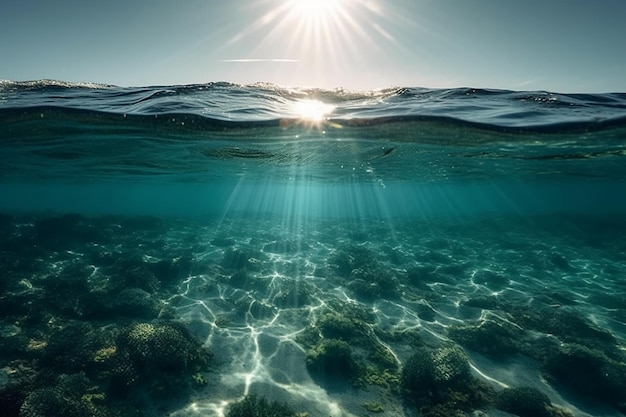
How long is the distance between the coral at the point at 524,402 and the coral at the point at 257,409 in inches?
231

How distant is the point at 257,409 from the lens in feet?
25.2

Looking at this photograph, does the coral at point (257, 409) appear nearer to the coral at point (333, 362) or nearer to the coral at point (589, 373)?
the coral at point (333, 362)

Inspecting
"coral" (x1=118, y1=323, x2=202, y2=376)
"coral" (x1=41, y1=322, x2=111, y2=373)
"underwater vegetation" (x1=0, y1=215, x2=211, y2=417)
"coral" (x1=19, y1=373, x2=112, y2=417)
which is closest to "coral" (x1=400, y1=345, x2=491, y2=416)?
"underwater vegetation" (x1=0, y1=215, x2=211, y2=417)

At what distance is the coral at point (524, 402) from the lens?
8500 millimetres

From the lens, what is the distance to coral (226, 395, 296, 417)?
757 cm

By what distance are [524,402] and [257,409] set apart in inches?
280

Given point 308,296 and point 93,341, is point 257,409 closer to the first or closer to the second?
point 93,341

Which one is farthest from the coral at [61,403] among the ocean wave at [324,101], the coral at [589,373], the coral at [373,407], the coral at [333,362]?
the coral at [589,373]

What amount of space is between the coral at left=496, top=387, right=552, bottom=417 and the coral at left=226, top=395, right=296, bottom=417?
586 centimetres

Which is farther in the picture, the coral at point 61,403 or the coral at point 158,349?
the coral at point 158,349

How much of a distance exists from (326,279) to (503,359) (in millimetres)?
8947

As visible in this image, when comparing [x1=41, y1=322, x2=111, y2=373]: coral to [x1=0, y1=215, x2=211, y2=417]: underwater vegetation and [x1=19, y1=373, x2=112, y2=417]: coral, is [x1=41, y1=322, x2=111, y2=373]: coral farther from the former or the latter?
[x1=19, y1=373, x2=112, y2=417]: coral

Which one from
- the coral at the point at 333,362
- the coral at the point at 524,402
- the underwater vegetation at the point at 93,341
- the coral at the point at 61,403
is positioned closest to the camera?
the coral at the point at 61,403

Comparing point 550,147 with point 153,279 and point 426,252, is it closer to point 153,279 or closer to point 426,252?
point 426,252
